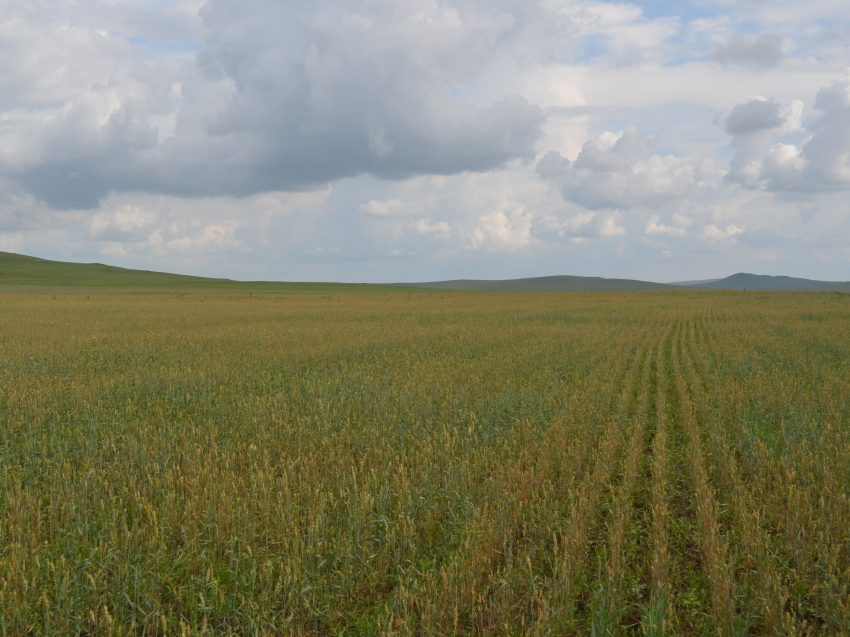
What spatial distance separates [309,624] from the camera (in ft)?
15.6

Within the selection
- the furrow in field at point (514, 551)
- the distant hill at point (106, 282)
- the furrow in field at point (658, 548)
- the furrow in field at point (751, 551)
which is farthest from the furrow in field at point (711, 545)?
the distant hill at point (106, 282)

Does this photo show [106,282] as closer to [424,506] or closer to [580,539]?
[424,506]

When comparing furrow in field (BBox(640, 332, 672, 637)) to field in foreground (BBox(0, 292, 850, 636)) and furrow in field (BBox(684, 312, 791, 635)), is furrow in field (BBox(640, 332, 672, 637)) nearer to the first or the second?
field in foreground (BBox(0, 292, 850, 636))

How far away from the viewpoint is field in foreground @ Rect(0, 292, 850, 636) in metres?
4.79

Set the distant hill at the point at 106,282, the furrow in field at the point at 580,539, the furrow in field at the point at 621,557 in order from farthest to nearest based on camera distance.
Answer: the distant hill at the point at 106,282
the furrow in field at the point at 580,539
the furrow in field at the point at 621,557

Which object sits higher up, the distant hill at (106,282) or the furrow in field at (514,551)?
the distant hill at (106,282)

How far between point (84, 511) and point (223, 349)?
51.3 feet

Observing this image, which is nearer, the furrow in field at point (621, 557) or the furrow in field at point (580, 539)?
the furrow in field at point (621, 557)

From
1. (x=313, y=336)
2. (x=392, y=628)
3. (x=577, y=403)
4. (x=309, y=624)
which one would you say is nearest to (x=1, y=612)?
(x=309, y=624)

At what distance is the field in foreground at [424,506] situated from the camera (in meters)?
4.79

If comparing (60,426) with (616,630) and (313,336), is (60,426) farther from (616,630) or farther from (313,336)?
(313,336)

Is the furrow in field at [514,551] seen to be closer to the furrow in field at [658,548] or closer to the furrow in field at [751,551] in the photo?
the furrow in field at [658,548]

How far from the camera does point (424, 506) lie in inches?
258

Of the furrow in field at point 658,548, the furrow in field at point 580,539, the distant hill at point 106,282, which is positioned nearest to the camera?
the furrow in field at point 658,548
